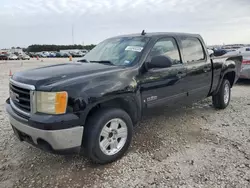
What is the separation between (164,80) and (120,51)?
0.88m

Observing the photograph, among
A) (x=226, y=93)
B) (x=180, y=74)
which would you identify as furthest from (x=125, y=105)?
(x=226, y=93)

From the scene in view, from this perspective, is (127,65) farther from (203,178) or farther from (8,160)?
(8,160)

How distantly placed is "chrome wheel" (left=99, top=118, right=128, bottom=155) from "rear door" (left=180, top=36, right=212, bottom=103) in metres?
1.73

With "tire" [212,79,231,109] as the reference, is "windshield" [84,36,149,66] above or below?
A: above

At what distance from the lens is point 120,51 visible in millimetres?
4145

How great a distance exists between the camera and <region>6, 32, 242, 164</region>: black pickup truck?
289 centimetres

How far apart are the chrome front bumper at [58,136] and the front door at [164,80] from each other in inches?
49.0

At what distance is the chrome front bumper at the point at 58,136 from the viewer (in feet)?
9.32

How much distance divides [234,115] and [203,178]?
2.99 m

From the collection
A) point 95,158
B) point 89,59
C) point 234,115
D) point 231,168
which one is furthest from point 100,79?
point 234,115

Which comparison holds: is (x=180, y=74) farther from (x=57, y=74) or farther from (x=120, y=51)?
(x=57, y=74)

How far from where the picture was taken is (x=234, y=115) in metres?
5.55

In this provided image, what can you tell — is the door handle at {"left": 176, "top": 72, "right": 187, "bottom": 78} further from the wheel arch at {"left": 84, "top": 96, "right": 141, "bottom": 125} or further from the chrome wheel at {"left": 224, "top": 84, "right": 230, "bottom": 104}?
the chrome wheel at {"left": 224, "top": 84, "right": 230, "bottom": 104}

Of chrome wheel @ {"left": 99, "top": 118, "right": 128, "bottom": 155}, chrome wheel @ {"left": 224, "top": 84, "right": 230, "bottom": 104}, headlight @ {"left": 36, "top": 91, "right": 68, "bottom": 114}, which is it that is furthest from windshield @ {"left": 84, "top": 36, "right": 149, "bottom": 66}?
chrome wheel @ {"left": 224, "top": 84, "right": 230, "bottom": 104}
